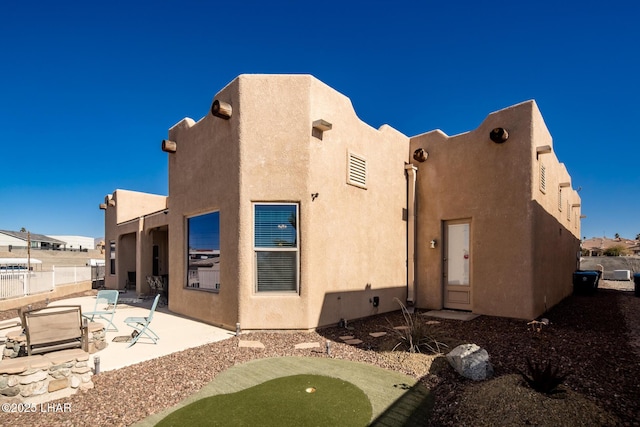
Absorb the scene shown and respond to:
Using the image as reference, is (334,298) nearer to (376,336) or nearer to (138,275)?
(376,336)

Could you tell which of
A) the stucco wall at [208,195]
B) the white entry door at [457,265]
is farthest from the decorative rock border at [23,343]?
the white entry door at [457,265]

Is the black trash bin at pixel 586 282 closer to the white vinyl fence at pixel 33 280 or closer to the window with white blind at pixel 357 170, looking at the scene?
the window with white blind at pixel 357 170

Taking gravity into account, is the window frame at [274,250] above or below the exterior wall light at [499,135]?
below

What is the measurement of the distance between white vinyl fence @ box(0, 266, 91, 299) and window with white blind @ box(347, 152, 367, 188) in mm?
14392

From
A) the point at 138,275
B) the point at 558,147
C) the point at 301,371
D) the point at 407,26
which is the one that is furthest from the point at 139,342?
the point at 558,147

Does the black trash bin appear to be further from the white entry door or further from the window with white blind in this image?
the window with white blind

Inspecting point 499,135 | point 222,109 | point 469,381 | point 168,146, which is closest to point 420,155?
point 499,135

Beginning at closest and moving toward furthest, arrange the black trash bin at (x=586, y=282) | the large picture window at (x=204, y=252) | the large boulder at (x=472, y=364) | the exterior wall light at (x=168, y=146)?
the large boulder at (x=472, y=364) < the large picture window at (x=204, y=252) < the exterior wall light at (x=168, y=146) < the black trash bin at (x=586, y=282)

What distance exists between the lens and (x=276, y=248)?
714 centimetres

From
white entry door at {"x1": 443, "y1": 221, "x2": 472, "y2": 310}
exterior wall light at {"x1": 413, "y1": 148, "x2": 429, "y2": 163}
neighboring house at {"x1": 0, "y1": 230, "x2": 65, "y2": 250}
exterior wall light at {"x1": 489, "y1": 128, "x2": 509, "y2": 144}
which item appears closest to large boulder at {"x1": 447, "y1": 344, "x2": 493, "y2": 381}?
white entry door at {"x1": 443, "y1": 221, "x2": 472, "y2": 310}

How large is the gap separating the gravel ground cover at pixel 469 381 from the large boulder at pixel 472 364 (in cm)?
14

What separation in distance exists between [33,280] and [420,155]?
16.7 metres

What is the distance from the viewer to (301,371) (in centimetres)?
488

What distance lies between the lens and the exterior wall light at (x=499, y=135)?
8.25m
